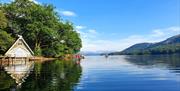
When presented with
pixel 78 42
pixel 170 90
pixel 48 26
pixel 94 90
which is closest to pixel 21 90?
pixel 94 90

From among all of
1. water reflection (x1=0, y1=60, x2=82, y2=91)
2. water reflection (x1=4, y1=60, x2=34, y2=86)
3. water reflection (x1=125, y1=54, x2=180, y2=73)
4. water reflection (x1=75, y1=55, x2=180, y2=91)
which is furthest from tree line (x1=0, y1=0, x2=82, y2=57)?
water reflection (x1=0, y1=60, x2=82, y2=91)

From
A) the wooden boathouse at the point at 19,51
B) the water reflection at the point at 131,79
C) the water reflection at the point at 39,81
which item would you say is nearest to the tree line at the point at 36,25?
the wooden boathouse at the point at 19,51

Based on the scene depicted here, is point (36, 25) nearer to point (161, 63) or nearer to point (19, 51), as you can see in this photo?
point (19, 51)

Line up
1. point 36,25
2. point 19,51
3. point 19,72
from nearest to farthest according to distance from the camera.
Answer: point 19,72 → point 19,51 → point 36,25

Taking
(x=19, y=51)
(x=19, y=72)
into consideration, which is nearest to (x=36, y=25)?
(x=19, y=51)

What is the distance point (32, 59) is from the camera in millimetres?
97875

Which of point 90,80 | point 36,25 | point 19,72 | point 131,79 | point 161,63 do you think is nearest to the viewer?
point 90,80

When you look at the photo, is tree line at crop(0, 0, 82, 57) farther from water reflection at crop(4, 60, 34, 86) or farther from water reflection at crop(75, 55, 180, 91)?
water reflection at crop(75, 55, 180, 91)

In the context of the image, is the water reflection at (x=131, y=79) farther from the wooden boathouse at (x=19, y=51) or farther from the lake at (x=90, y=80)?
the wooden boathouse at (x=19, y=51)

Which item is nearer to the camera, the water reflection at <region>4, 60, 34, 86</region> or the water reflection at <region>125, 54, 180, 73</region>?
the water reflection at <region>4, 60, 34, 86</region>

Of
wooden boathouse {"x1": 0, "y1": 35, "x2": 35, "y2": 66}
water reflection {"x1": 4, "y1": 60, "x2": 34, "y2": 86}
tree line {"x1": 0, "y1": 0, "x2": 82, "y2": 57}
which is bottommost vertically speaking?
water reflection {"x1": 4, "y1": 60, "x2": 34, "y2": 86}

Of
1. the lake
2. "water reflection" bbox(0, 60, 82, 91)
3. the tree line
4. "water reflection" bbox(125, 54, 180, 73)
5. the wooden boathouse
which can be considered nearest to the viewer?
"water reflection" bbox(0, 60, 82, 91)

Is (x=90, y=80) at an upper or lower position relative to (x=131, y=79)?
upper

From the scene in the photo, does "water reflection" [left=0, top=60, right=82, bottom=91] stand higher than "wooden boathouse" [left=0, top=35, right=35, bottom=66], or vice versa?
"wooden boathouse" [left=0, top=35, right=35, bottom=66]
